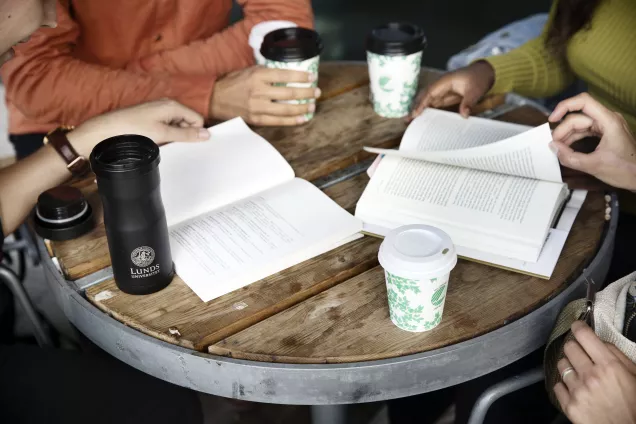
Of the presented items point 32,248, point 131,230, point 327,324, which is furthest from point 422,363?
point 32,248

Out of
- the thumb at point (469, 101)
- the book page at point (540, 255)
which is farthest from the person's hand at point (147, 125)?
the thumb at point (469, 101)

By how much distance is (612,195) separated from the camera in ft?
4.45

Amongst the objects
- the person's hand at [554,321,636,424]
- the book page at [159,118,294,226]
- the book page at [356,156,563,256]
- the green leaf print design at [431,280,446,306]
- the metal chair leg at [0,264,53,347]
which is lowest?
the metal chair leg at [0,264,53,347]

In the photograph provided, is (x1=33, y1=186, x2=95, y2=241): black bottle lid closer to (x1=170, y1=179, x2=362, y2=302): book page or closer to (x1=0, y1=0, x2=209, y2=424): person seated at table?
(x1=0, y1=0, x2=209, y2=424): person seated at table

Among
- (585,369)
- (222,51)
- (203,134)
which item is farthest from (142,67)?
(585,369)

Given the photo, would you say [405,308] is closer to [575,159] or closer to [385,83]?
[575,159]

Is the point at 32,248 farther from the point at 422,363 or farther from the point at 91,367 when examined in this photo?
the point at 422,363

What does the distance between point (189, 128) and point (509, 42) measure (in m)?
1.58

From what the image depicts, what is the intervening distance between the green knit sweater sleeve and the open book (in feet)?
2.12

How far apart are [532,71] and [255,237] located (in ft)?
3.19

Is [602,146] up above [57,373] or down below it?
above

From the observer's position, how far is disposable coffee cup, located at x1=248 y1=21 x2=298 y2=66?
1652 mm

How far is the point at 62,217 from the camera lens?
4.10ft

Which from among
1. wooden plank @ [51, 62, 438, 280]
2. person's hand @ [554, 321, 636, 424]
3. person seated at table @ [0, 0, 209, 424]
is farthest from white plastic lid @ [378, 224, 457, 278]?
person seated at table @ [0, 0, 209, 424]
